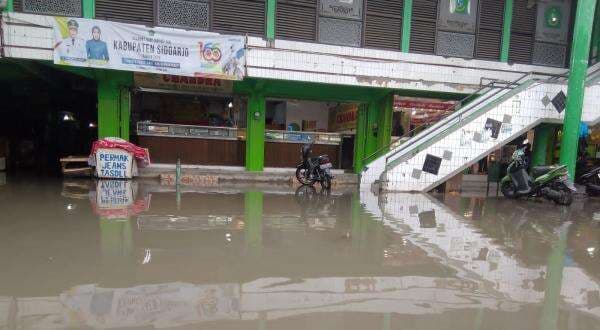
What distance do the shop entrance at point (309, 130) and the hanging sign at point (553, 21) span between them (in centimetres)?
664

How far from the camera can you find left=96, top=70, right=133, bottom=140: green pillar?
35.6ft

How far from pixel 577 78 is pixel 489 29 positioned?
12.5ft

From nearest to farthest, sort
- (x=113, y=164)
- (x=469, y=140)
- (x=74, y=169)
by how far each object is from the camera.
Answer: (x=469, y=140), (x=113, y=164), (x=74, y=169)

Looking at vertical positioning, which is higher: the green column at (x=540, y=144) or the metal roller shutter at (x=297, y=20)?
the metal roller shutter at (x=297, y=20)

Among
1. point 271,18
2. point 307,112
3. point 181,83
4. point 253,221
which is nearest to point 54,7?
point 181,83

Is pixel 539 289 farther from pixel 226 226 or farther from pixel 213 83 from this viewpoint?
pixel 213 83

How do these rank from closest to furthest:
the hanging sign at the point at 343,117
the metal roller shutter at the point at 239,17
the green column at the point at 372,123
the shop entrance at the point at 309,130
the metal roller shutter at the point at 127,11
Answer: the metal roller shutter at the point at 127,11, the metal roller shutter at the point at 239,17, the shop entrance at the point at 309,130, the green column at the point at 372,123, the hanging sign at the point at 343,117

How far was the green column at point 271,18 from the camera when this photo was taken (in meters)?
10.9

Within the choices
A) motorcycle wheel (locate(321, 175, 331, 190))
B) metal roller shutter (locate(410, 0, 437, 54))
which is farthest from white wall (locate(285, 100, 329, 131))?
metal roller shutter (locate(410, 0, 437, 54))

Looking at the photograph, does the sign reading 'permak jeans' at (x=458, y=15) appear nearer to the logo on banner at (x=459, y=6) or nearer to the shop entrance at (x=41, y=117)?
the logo on banner at (x=459, y=6)

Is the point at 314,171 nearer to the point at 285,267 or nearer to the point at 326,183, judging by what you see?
the point at 326,183

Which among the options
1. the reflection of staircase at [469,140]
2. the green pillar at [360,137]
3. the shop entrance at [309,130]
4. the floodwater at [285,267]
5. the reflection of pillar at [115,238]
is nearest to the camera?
the floodwater at [285,267]

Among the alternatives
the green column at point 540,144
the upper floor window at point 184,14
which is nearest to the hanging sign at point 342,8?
the upper floor window at point 184,14

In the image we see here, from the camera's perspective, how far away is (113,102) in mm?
10977
